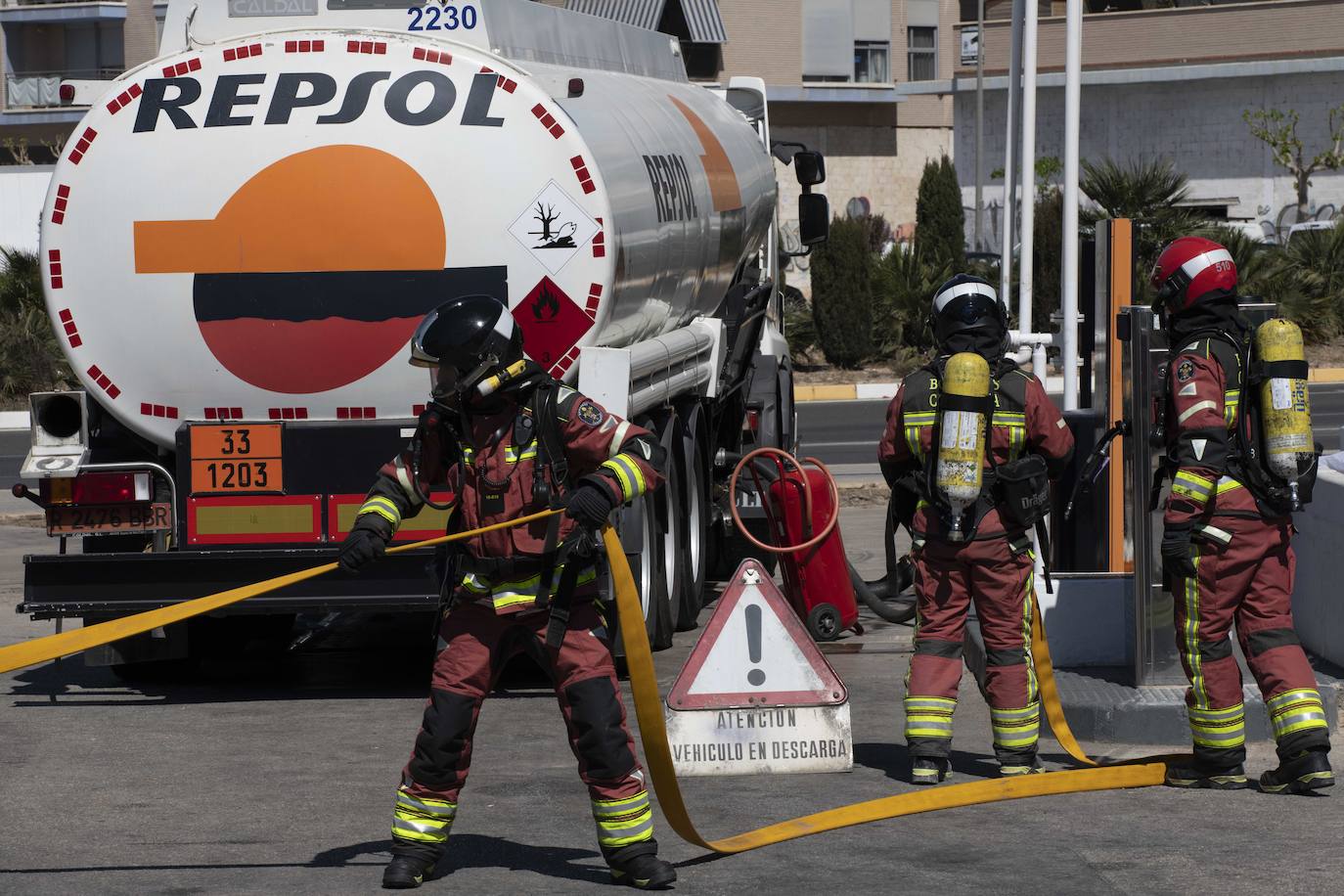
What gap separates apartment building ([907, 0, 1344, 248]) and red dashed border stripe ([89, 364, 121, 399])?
130 feet

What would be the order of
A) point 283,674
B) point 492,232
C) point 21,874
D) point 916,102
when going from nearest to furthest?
1. point 21,874
2. point 492,232
3. point 283,674
4. point 916,102

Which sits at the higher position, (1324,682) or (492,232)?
(492,232)

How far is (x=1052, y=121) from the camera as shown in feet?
159

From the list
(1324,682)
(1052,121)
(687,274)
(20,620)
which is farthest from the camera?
(1052,121)

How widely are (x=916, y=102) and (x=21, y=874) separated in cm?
5082

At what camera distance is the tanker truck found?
29.3 ft

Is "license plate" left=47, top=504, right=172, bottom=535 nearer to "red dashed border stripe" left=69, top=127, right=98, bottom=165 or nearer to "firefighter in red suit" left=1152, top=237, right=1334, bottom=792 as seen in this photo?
"red dashed border stripe" left=69, top=127, right=98, bottom=165

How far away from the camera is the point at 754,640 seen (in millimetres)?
7730

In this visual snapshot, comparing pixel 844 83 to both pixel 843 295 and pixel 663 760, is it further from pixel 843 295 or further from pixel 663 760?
pixel 663 760

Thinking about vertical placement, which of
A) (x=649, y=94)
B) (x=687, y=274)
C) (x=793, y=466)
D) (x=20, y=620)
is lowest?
(x=20, y=620)

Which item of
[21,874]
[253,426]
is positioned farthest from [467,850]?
[253,426]

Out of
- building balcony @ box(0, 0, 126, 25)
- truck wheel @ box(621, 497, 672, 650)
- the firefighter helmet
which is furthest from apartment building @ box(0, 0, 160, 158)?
the firefighter helmet

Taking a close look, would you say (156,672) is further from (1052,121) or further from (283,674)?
(1052,121)

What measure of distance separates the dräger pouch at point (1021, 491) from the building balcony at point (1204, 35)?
4071 centimetres
